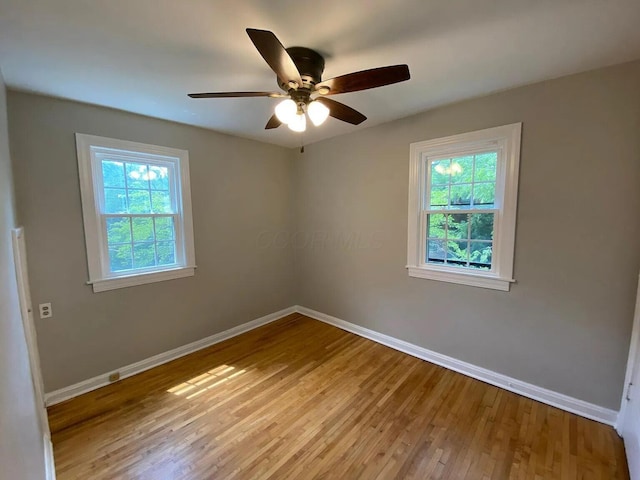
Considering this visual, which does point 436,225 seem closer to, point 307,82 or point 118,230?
point 307,82

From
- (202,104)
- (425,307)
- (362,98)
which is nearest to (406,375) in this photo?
(425,307)

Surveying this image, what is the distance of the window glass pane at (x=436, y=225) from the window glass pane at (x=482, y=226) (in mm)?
276

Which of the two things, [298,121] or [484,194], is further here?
[484,194]

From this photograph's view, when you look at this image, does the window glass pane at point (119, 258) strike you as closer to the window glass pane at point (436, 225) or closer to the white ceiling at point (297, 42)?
the white ceiling at point (297, 42)

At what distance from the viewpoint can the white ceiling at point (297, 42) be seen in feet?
4.37

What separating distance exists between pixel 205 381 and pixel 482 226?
2.93 m

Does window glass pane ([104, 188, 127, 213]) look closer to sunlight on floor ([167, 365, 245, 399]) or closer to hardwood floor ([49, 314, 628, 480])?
hardwood floor ([49, 314, 628, 480])

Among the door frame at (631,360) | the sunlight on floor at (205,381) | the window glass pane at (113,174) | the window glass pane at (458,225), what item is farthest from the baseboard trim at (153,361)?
the door frame at (631,360)

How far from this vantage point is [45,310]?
7.38 feet

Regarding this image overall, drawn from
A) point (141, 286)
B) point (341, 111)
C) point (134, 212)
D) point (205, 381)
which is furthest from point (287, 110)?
point (205, 381)

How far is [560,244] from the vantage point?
83.9 inches

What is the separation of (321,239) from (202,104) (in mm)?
2111

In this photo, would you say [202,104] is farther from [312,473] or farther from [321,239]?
[312,473]

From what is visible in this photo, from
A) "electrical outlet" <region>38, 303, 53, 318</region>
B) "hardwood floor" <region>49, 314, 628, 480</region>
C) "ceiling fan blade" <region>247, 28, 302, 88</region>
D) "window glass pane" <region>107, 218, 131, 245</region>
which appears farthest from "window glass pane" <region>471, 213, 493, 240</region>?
"electrical outlet" <region>38, 303, 53, 318</region>
